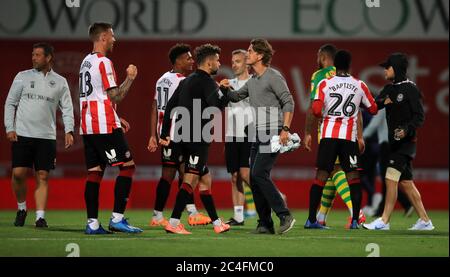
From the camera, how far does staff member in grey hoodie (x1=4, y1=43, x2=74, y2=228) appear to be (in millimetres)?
11016

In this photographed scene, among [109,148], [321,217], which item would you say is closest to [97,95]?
[109,148]

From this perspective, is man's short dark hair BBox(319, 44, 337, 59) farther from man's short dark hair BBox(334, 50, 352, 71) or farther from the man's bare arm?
the man's bare arm

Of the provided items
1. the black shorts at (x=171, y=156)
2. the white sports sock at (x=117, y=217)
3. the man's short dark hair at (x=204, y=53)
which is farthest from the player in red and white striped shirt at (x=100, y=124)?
the black shorts at (x=171, y=156)

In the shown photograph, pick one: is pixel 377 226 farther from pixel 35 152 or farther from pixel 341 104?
pixel 35 152

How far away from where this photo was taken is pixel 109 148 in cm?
981

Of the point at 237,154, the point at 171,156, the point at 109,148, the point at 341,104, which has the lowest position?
the point at 237,154

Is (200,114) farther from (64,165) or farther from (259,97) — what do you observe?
(64,165)

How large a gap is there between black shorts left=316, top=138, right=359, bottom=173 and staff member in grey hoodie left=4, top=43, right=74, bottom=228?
2.93 metres

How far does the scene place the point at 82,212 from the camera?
589 inches

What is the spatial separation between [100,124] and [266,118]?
1731 mm

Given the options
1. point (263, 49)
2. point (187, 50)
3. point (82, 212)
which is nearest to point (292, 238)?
point (263, 49)

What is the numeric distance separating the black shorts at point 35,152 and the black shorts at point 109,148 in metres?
1.28

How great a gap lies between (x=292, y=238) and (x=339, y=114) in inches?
69.9
